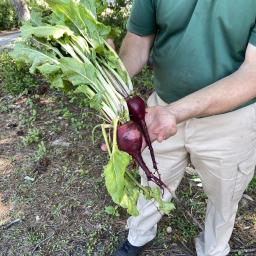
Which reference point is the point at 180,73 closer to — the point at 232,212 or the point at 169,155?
the point at 169,155

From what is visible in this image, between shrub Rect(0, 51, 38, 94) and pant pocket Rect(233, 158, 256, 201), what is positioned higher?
pant pocket Rect(233, 158, 256, 201)

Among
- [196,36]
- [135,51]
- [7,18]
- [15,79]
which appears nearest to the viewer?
[196,36]

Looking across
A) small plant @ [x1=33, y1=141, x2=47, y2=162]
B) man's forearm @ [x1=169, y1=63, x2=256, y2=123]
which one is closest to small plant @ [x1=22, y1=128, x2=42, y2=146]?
small plant @ [x1=33, y1=141, x2=47, y2=162]

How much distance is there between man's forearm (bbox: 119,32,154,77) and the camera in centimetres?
244

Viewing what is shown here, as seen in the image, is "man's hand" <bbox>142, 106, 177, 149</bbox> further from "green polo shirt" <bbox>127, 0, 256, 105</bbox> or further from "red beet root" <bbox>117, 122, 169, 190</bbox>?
"green polo shirt" <bbox>127, 0, 256, 105</bbox>

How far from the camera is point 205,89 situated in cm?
204

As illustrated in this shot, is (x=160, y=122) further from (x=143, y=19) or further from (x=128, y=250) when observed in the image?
(x=128, y=250)

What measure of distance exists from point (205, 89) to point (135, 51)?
569 mm

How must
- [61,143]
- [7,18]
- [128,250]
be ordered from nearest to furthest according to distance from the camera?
[128,250] < [61,143] < [7,18]

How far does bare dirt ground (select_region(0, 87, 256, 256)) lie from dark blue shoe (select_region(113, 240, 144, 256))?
82 millimetres

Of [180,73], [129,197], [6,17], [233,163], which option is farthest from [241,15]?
[6,17]

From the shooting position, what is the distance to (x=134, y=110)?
2031 millimetres

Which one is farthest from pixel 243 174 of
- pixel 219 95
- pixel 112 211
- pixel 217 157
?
pixel 112 211

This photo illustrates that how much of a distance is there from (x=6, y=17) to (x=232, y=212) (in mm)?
9445
